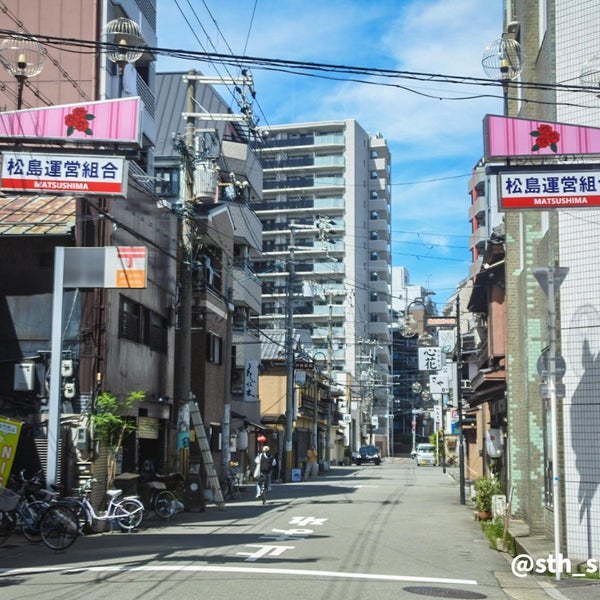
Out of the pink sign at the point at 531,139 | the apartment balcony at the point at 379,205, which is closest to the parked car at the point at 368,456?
the apartment balcony at the point at 379,205

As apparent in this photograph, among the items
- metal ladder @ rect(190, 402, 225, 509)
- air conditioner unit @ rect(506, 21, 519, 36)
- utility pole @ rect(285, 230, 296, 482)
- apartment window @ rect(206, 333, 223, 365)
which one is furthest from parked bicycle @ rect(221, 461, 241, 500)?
air conditioner unit @ rect(506, 21, 519, 36)

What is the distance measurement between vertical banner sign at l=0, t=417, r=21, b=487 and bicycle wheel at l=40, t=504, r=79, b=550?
246 centimetres

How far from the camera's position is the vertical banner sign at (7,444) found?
17.3 m

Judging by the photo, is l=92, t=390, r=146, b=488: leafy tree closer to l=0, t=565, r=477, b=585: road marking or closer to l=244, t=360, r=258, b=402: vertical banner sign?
l=0, t=565, r=477, b=585: road marking

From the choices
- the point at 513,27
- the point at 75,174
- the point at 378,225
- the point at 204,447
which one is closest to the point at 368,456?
the point at 378,225

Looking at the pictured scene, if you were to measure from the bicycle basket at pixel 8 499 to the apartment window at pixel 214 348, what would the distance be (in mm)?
16236

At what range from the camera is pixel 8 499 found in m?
15.9

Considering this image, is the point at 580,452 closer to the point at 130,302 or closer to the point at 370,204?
the point at 130,302

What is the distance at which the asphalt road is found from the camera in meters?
11.0

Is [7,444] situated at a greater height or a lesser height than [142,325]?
lesser

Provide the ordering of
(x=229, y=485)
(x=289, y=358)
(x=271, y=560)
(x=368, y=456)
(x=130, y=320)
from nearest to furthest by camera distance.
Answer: (x=271, y=560) → (x=130, y=320) → (x=229, y=485) → (x=289, y=358) → (x=368, y=456)

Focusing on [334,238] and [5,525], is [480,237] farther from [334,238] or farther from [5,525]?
→ [5,525]

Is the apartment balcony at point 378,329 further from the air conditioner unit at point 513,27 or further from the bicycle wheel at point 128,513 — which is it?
the bicycle wheel at point 128,513

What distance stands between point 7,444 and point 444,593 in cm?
1015
